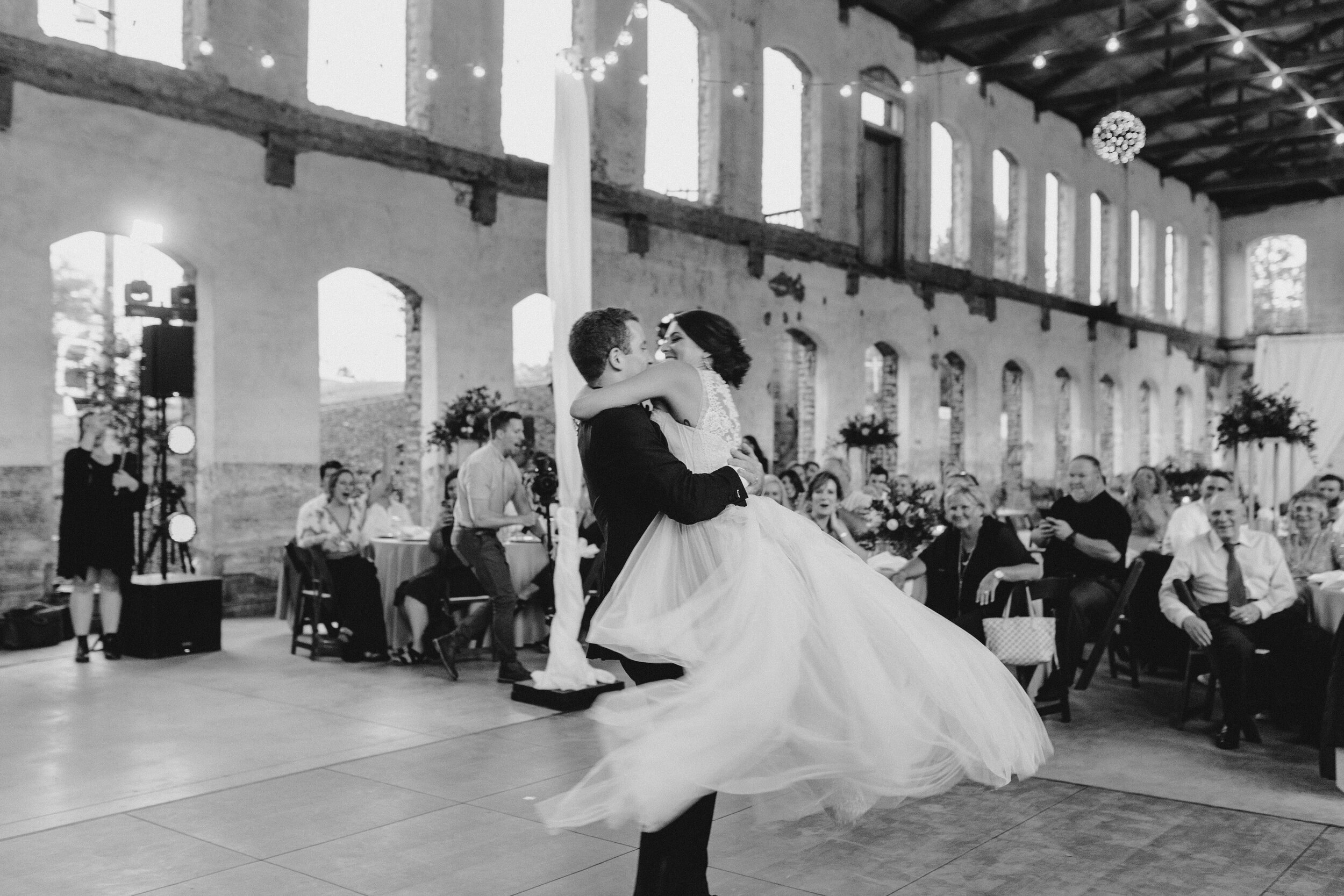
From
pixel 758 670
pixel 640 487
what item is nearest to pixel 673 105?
pixel 640 487

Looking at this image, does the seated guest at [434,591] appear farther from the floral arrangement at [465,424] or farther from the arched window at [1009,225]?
the arched window at [1009,225]

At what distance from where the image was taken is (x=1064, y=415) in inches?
826

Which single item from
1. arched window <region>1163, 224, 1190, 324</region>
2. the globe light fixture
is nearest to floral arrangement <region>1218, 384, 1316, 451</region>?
the globe light fixture

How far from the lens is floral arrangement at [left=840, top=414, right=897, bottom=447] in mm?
14602

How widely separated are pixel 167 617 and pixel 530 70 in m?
6.80

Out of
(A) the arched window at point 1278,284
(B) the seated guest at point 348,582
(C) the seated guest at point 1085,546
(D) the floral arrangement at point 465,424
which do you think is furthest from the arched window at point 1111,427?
(B) the seated guest at point 348,582

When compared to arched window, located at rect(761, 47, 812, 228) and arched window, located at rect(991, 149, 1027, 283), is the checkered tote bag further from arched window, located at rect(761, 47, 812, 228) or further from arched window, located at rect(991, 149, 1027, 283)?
arched window, located at rect(991, 149, 1027, 283)

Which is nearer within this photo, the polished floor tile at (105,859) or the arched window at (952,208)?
the polished floor tile at (105,859)

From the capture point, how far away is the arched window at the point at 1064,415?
67.5ft

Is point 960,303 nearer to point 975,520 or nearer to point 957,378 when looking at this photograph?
point 957,378

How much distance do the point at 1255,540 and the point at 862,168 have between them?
11037 mm

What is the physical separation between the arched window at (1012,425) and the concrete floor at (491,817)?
532 inches

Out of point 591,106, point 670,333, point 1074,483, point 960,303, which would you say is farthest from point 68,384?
point 960,303

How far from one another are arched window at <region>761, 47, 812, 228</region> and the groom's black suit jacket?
12.1m
